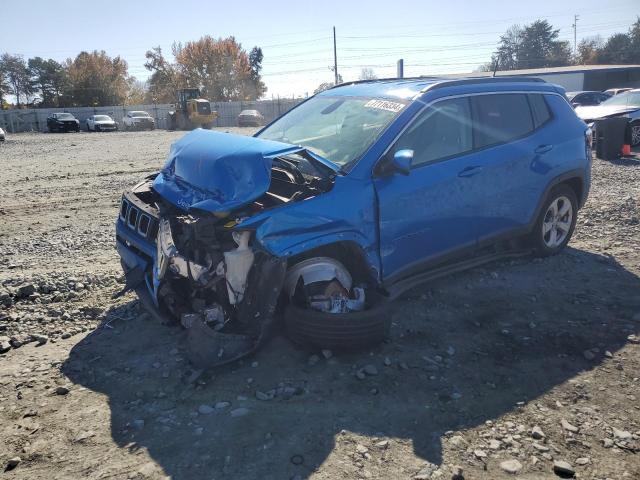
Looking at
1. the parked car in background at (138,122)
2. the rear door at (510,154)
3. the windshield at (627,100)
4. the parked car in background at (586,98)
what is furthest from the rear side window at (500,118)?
the parked car in background at (138,122)

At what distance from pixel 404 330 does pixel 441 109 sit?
188 cm

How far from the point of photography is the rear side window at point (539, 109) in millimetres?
5328

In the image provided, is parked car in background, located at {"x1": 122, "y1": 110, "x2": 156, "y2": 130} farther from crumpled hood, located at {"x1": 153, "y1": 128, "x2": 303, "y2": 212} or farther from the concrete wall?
crumpled hood, located at {"x1": 153, "y1": 128, "x2": 303, "y2": 212}

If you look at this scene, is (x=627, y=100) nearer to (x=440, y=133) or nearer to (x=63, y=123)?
(x=440, y=133)

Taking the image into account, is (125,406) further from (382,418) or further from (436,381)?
(436,381)

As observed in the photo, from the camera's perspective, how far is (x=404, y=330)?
13.8 feet

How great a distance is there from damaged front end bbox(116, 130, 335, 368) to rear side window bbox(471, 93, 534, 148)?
5.66ft

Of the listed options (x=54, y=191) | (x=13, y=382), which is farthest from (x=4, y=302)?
(x=54, y=191)

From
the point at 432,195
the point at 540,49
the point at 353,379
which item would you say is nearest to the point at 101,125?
the point at 432,195

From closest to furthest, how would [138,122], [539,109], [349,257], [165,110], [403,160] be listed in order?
1. [403,160]
2. [349,257]
3. [539,109]
4. [138,122]
5. [165,110]

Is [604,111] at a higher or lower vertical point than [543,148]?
higher

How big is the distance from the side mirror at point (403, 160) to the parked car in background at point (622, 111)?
11.3m

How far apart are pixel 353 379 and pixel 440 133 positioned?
220 centimetres

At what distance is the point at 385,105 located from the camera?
14.6 ft
